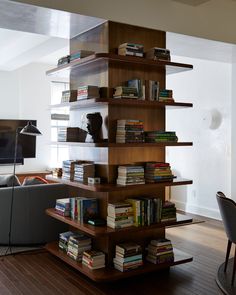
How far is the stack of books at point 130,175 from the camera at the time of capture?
3.55 m

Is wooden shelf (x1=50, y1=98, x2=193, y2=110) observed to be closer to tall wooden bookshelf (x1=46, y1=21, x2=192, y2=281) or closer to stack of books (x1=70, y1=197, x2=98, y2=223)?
tall wooden bookshelf (x1=46, y1=21, x2=192, y2=281)

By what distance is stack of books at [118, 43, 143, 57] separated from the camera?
354 cm

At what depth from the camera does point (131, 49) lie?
3578 millimetres

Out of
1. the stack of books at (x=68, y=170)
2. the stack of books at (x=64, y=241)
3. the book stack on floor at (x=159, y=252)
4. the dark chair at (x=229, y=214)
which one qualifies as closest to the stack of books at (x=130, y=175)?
the stack of books at (x=68, y=170)

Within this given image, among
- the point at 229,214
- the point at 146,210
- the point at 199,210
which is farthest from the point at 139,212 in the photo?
the point at 199,210

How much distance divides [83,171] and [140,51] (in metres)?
1.27

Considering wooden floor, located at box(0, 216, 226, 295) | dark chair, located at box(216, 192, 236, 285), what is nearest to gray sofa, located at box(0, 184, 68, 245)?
wooden floor, located at box(0, 216, 226, 295)

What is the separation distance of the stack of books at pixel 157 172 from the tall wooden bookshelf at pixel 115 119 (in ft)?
0.21

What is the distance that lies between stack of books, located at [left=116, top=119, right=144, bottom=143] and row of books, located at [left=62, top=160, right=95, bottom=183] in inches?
15.9

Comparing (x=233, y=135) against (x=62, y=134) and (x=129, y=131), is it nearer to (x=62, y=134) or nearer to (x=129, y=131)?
(x=129, y=131)

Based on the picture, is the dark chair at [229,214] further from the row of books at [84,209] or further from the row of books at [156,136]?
the row of books at [84,209]

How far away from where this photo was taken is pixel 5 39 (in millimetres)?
5922

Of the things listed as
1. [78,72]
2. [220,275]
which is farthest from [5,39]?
[220,275]

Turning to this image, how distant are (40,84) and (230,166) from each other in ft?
16.0
